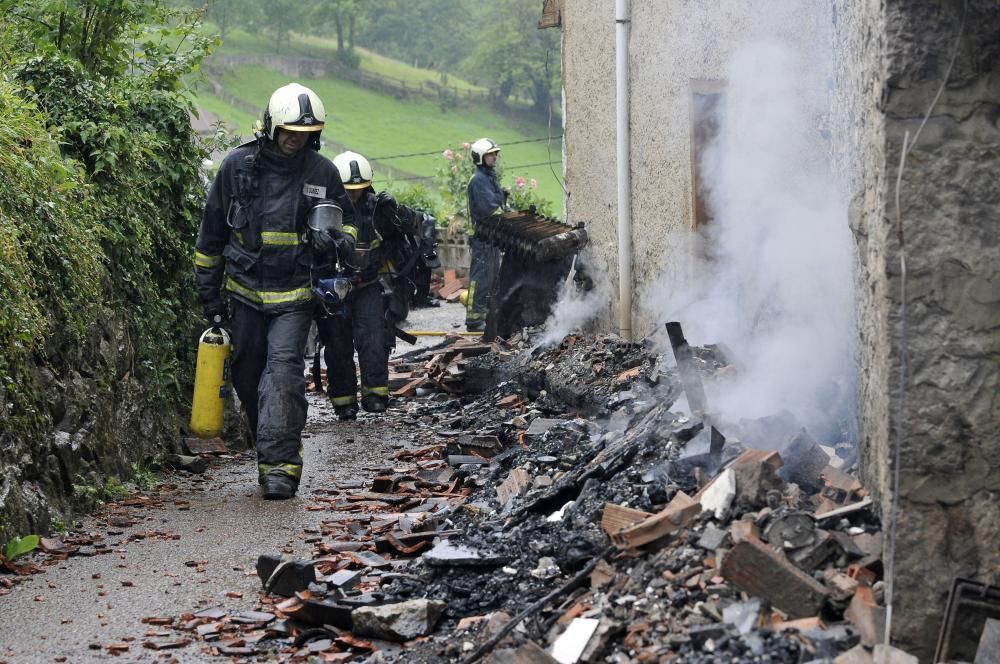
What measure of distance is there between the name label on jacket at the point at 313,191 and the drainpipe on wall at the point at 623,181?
398cm

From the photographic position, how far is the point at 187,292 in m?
9.13

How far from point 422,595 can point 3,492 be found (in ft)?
6.62

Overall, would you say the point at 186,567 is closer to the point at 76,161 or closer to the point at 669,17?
the point at 76,161

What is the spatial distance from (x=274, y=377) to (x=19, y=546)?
211 cm

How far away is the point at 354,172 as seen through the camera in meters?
11.0

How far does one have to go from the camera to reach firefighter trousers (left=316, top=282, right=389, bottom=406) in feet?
34.8

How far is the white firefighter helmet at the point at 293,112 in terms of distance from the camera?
7.58 m

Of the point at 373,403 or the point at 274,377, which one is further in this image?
the point at 373,403

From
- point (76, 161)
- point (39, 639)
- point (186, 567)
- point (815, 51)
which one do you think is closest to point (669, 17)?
point (815, 51)

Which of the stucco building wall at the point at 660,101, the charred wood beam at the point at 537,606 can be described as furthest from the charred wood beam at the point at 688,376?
the stucco building wall at the point at 660,101

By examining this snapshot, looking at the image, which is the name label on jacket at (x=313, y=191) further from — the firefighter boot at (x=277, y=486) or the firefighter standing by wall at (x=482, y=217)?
the firefighter standing by wall at (x=482, y=217)

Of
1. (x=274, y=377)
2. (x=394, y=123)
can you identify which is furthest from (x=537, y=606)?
(x=394, y=123)

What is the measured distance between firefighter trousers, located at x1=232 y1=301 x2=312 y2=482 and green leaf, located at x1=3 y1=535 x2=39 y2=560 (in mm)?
1788

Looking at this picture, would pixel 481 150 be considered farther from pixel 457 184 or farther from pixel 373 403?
pixel 457 184
